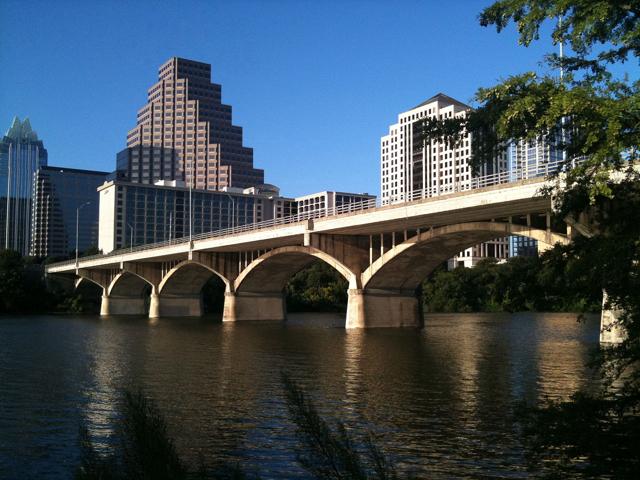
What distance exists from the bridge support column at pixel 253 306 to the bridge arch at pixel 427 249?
77.1 ft

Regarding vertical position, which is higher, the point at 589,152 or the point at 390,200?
the point at 390,200

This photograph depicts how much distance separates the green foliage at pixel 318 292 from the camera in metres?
117

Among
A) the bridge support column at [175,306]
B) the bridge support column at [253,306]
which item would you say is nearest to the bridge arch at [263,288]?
the bridge support column at [253,306]

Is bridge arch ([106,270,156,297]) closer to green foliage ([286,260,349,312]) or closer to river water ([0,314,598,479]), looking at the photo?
green foliage ([286,260,349,312])

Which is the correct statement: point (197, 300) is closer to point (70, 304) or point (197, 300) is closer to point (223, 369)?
point (70, 304)

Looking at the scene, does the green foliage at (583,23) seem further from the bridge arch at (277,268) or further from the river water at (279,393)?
the bridge arch at (277,268)

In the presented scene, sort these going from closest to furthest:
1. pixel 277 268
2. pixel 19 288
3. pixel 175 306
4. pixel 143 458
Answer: pixel 143 458
pixel 277 268
pixel 175 306
pixel 19 288

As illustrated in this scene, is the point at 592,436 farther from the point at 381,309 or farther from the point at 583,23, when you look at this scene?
the point at 381,309

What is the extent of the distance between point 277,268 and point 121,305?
167 ft

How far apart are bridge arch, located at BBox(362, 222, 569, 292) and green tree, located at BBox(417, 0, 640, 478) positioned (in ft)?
99.9

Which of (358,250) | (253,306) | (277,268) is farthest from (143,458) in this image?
(253,306)

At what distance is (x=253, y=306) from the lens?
8269 centimetres

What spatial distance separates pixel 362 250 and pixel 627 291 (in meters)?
52.1

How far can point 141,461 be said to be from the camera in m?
7.44
